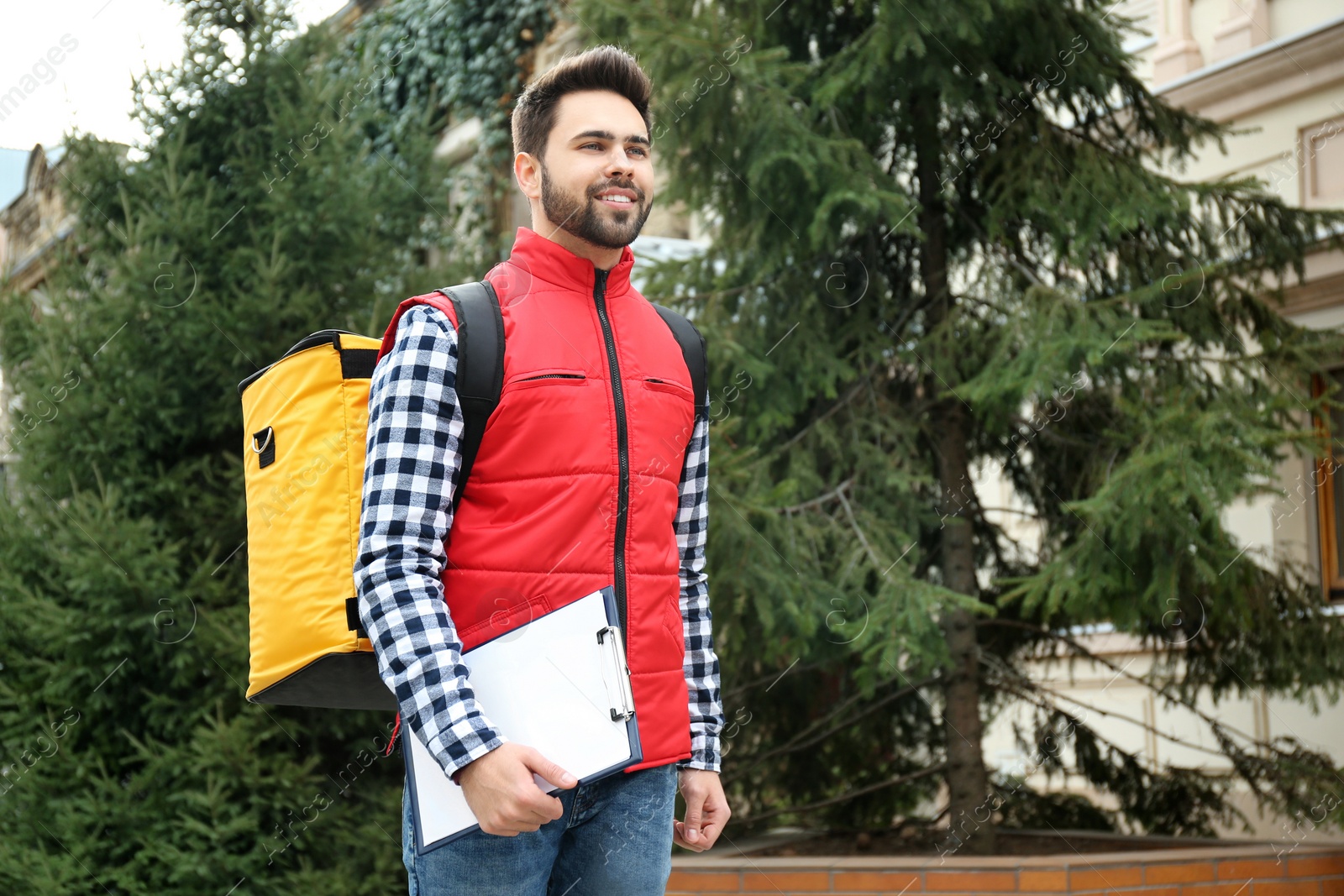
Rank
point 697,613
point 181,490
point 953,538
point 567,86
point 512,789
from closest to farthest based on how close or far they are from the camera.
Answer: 1. point 512,789
2. point 567,86
3. point 697,613
4. point 181,490
5. point 953,538

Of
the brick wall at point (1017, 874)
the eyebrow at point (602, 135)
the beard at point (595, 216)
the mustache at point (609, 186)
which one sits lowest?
the brick wall at point (1017, 874)

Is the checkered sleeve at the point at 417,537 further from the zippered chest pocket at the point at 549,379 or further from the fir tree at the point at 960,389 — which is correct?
the fir tree at the point at 960,389

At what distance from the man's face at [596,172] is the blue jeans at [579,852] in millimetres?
867

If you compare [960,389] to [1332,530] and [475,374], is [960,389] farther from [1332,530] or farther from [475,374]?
[1332,530]

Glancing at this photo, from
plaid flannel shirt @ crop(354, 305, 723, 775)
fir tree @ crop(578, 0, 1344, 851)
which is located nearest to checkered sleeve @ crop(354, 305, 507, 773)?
plaid flannel shirt @ crop(354, 305, 723, 775)

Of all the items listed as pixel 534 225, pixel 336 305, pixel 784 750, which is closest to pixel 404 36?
pixel 336 305

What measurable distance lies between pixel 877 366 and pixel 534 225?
393cm

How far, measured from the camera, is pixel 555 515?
1.93 meters

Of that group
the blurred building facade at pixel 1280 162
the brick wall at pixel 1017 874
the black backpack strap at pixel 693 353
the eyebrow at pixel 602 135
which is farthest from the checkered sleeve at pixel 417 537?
the blurred building facade at pixel 1280 162

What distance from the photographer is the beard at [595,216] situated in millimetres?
2076

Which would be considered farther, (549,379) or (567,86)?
(567,86)

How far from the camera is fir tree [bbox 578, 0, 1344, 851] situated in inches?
196

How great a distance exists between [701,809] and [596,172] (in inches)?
42.4

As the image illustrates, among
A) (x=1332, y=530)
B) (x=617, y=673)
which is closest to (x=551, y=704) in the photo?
(x=617, y=673)
